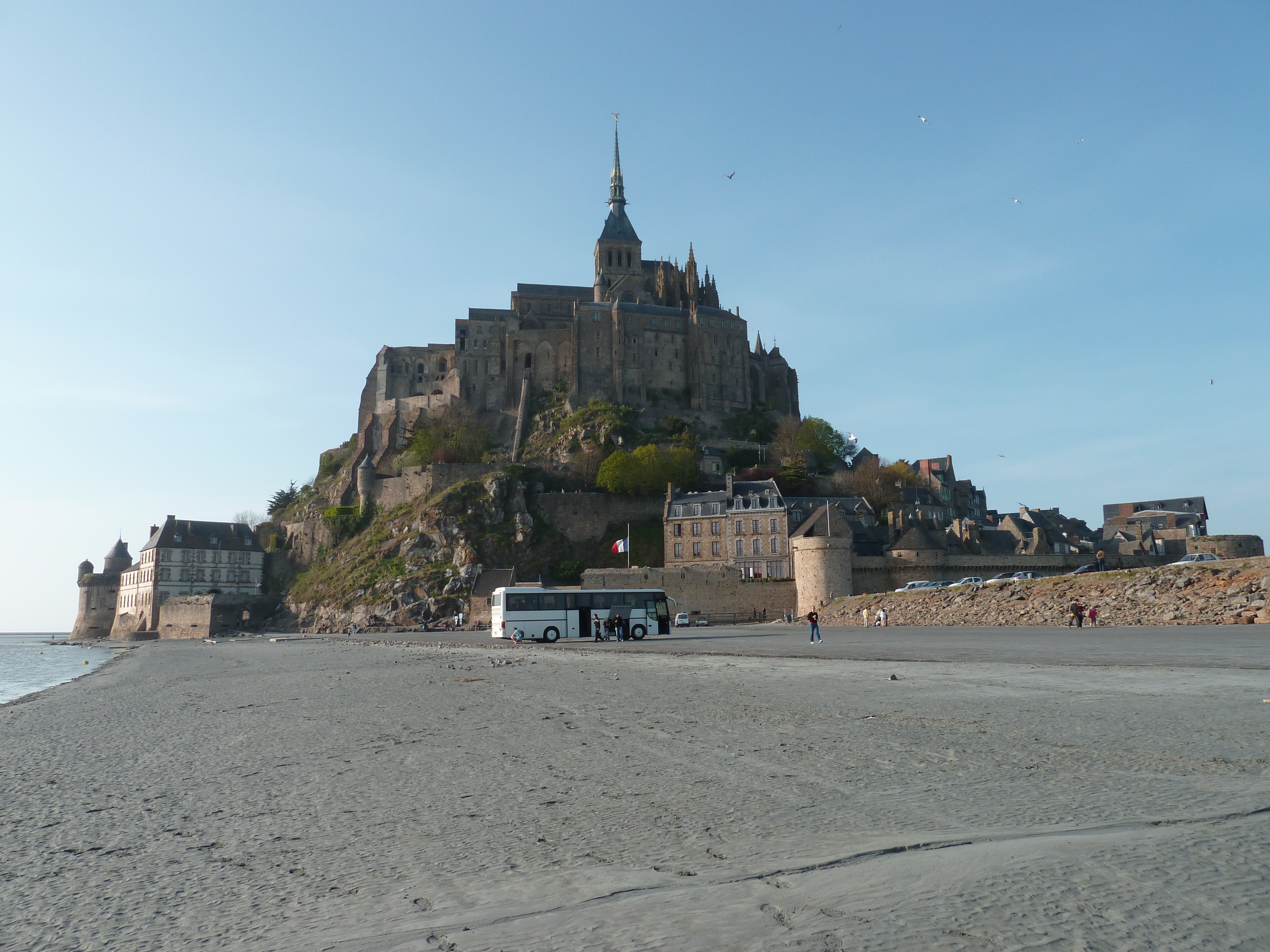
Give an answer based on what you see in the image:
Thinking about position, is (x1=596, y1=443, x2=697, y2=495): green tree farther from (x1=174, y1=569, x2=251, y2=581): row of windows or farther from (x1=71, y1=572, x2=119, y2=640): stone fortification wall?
(x1=71, y1=572, x2=119, y2=640): stone fortification wall

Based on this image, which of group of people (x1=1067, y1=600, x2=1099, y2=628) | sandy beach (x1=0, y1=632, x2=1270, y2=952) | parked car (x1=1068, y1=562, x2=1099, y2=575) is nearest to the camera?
sandy beach (x1=0, y1=632, x2=1270, y2=952)

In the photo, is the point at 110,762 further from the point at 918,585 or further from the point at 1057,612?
the point at 918,585

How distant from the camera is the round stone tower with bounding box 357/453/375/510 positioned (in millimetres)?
76812

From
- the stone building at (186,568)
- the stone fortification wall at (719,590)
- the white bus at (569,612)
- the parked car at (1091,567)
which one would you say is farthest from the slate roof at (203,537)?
the parked car at (1091,567)

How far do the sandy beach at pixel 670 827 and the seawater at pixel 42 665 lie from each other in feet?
55.9

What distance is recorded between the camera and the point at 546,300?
95.2 meters

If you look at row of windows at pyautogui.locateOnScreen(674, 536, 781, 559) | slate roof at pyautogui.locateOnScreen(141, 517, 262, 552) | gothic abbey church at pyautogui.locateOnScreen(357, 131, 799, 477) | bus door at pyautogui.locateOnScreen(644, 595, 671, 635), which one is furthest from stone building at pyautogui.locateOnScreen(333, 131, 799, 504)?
bus door at pyautogui.locateOnScreen(644, 595, 671, 635)

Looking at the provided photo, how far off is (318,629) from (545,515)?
1947cm

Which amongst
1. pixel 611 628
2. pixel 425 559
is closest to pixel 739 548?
pixel 611 628

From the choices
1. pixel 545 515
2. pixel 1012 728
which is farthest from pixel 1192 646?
pixel 545 515

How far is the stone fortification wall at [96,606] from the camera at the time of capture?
275ft

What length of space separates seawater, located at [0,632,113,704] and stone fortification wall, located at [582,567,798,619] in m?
28.3

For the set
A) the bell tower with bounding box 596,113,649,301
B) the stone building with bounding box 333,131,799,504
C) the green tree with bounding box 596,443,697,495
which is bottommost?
the green tree with bounding box 596,443,697,495

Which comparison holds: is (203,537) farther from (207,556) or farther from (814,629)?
(814,629)
